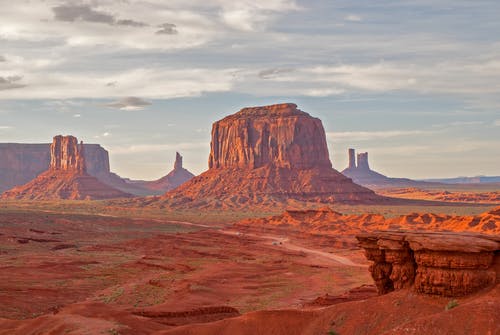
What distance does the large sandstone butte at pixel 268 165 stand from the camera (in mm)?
144500

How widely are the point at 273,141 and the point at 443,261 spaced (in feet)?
469

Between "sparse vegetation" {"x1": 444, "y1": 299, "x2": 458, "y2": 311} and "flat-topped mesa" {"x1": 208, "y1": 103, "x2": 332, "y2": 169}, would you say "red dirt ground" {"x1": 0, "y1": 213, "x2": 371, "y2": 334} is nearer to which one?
"sparse vegetation" {"x1": 444, "y1": 299, "x2": 458, "y2": 311}

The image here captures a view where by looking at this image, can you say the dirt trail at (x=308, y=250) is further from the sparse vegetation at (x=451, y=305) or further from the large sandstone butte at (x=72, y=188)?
the large sandstone butte at (x=72, y=188)

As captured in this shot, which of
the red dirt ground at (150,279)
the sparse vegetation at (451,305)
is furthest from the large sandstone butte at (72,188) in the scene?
the sparse vegetation at (451,305)

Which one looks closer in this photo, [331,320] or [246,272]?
[331,320]

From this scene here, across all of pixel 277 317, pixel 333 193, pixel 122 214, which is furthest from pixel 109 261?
pixel 333 193

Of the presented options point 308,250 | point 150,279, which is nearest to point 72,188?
point 308,250

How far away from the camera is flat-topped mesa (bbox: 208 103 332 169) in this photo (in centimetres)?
15838

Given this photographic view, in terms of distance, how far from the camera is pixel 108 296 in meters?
35.1

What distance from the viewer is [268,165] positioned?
157250 mm

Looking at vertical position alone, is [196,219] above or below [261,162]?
below

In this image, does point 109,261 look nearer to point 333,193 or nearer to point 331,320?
point 331,320

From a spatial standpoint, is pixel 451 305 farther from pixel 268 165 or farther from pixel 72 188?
pixel 72 188

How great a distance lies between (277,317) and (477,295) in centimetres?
654
